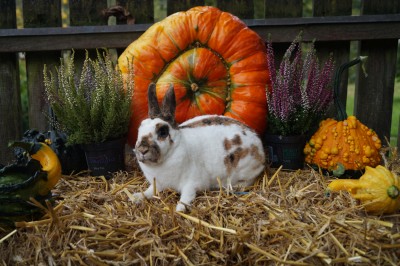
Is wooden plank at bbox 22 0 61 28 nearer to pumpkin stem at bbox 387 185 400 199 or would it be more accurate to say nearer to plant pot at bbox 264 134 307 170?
plant pot at bbox 264 134 307 170

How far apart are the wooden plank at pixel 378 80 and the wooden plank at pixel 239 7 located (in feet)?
2.73

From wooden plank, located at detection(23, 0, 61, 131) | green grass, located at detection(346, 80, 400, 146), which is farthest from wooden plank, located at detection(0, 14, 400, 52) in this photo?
green grass, located at detection(346, 80, 400, 146)

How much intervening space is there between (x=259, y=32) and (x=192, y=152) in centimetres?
130

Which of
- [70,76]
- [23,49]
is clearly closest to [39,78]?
[23,49]

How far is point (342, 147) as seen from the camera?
2646mm

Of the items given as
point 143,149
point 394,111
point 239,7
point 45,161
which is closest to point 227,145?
point 143,149

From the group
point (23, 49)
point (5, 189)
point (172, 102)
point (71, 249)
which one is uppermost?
point (23, 49)

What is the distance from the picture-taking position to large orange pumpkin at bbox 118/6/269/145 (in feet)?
9.45

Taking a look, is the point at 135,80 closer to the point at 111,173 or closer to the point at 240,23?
the point at 111,173

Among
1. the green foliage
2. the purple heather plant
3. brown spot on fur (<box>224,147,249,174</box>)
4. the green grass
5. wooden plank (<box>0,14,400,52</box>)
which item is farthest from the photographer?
the green grass

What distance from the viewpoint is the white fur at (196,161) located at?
2252 millimetres

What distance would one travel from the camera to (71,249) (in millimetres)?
1875

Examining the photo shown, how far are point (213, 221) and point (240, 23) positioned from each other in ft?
4.91

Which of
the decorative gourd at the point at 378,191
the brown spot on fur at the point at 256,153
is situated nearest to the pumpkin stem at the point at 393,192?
the decorative gourd at the point at 378,191
